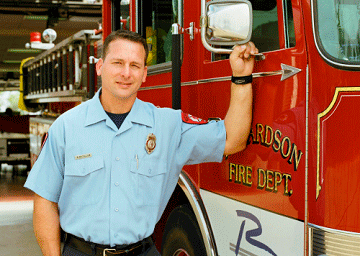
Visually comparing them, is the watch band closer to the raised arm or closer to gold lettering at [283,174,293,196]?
the raised arm

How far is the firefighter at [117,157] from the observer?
205 cm

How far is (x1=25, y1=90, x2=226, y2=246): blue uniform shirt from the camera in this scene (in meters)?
2.06

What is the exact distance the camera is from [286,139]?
73.0 inches

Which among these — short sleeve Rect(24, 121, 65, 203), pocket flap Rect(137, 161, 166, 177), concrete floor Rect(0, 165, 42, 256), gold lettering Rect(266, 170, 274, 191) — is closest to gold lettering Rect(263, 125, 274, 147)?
gold lettering Rect(266, 170, 274, 191)

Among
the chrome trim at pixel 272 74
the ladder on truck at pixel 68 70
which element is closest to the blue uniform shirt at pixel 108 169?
the chrome trim at pixel 272 74

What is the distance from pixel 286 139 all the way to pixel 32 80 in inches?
345

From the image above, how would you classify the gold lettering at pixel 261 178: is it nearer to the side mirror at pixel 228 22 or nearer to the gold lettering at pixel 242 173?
the gold lettering at pixel 242 173

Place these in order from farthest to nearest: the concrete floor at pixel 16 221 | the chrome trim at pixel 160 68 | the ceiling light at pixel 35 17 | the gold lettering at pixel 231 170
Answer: the ceiling light at pixel 35 17
the concrete floor at pixel 16 221
the chrome trim at pixel 160 68
the gold lettering at pixel 231 170

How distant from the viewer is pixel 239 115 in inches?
80.7

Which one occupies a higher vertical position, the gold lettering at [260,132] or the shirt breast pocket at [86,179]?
the gold lettering at [260,132]

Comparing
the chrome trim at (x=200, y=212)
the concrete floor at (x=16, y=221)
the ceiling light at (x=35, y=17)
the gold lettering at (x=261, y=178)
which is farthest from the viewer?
the ceiling light at (x=35, y=17)

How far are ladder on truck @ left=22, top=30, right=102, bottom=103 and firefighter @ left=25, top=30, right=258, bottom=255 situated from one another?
177cm

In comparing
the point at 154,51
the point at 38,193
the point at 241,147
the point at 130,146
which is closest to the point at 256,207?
the point at 241,147

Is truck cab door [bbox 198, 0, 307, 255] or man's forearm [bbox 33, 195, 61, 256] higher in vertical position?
truck cab door [bbox 198, 0, 307, 255]
